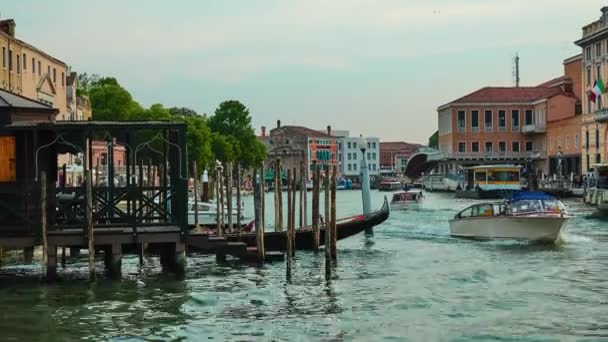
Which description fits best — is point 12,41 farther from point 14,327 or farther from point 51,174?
point 14,327

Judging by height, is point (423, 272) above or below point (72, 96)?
below

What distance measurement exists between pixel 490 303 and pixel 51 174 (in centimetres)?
907

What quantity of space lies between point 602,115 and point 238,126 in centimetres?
4415

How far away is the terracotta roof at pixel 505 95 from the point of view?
9812cm

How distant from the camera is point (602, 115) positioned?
66.6 meters

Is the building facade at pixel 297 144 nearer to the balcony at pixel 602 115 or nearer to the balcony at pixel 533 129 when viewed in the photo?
the balcony at pixel 533 129

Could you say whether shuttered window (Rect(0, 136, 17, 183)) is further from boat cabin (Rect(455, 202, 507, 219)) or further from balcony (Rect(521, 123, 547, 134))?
balcony (Rect(521, 123, 547, 134))

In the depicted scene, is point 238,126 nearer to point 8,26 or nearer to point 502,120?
point 502,120

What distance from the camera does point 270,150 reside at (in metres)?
160

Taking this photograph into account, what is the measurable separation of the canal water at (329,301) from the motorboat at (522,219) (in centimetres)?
218

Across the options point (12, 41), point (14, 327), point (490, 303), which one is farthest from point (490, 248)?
point (12, 41)

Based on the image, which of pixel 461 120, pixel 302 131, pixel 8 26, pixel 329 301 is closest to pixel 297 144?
pixel 302 131

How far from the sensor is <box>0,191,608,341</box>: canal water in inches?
582

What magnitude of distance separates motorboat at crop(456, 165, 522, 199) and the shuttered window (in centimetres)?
5271
